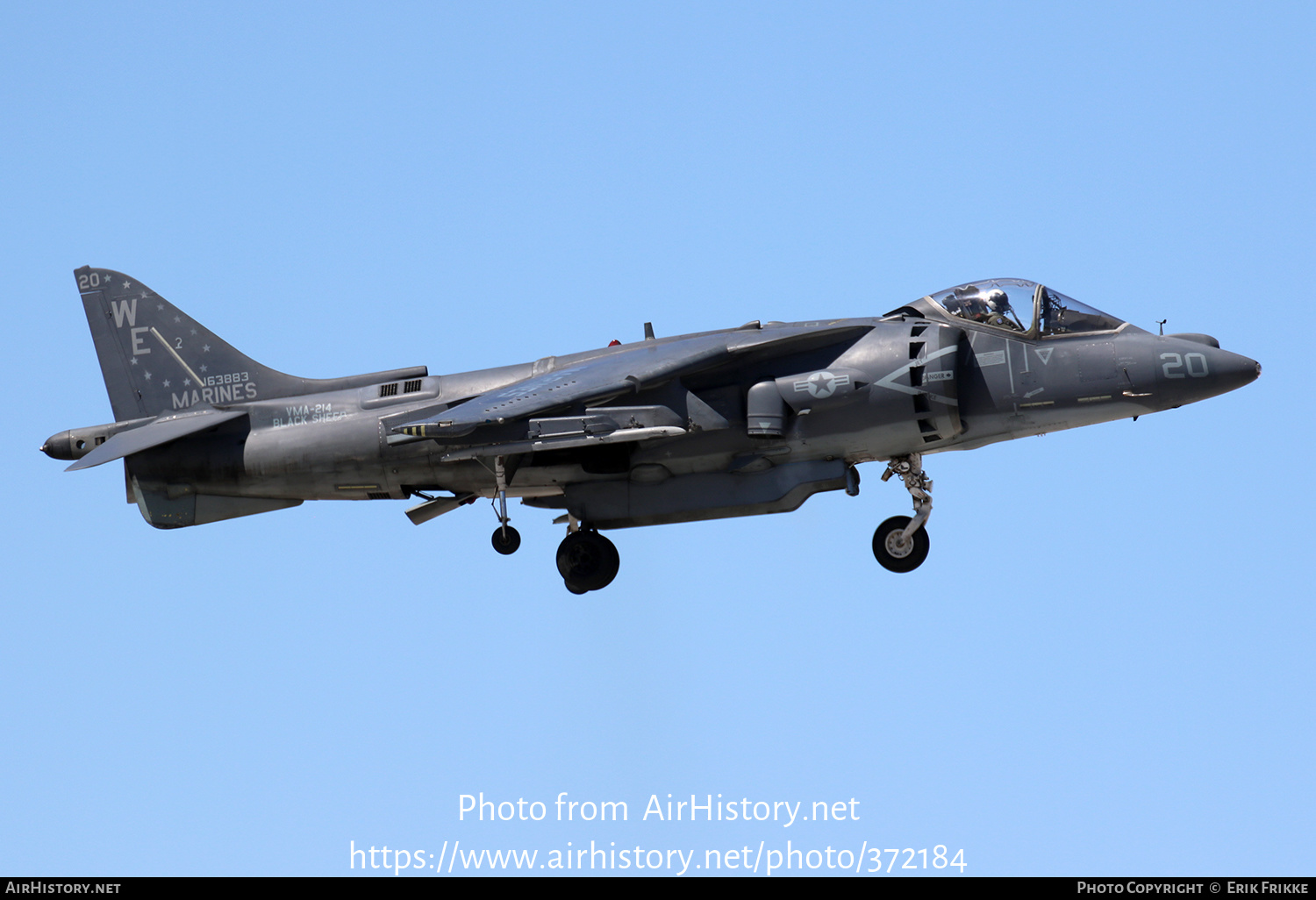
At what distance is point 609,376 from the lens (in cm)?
2064

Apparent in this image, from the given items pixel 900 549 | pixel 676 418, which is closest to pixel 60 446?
pixel 676 418

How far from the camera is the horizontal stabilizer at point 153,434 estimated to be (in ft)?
73.4

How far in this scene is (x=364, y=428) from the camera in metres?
22.4

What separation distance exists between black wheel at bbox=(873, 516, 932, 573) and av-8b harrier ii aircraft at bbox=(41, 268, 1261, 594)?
20 mm

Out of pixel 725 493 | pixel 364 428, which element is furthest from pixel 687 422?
pixel 364 428

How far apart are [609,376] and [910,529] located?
4183mm

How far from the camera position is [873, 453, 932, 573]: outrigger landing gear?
21.7 meters

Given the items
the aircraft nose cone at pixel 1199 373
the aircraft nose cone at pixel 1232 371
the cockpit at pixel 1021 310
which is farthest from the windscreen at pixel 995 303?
the aircraft nose cone at pixel 1232 371

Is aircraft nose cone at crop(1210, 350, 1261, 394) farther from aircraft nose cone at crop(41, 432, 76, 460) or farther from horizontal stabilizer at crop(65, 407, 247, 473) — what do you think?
aircraft nose cone at crop(41, 432, 76, 460)

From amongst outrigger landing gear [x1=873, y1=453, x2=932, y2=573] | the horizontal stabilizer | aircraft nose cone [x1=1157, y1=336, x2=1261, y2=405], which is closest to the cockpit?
aircraft nose cone [x1=1157, y1=336, x2=1261, y2=405]

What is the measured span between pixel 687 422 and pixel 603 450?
1.41m
